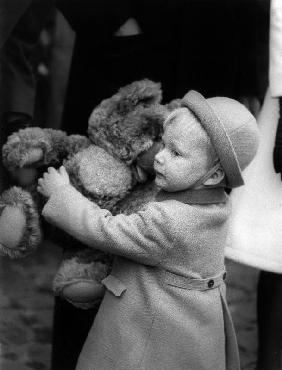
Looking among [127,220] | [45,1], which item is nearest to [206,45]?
[45,1]

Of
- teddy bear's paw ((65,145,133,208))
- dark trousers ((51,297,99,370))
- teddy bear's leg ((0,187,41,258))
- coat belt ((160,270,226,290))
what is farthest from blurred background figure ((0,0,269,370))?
coat belt ((160,270,226,290))

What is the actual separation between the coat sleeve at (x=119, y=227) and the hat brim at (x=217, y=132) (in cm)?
15

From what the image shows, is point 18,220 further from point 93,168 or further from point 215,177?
point 215,177

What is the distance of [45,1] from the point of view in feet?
5.57

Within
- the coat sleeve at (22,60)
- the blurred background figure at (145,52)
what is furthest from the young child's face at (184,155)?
the coat sleeve at (22,60)

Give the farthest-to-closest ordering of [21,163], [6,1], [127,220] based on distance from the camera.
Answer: [6,1]
[21,163]
[127,220]

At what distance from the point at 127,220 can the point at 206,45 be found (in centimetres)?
59

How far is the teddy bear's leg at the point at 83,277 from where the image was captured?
1.30m

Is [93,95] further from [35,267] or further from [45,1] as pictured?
[35,267]

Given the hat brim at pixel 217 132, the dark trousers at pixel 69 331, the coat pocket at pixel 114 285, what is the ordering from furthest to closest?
the dark trousers at pixel 69 331 → the coat pocket at pixel 114 285 → the hat brim at pixel 217 132

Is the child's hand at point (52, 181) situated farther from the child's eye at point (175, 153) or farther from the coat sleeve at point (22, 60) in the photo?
the coat sleeve at point (22, 60)

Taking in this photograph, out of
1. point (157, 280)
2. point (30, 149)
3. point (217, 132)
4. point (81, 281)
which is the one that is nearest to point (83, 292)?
point (81, 281)

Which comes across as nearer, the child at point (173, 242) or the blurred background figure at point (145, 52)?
the child at point (173, 242)

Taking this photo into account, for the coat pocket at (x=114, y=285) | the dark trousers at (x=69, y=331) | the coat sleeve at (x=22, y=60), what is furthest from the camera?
the coat sleeve at (x=22, y=60)
